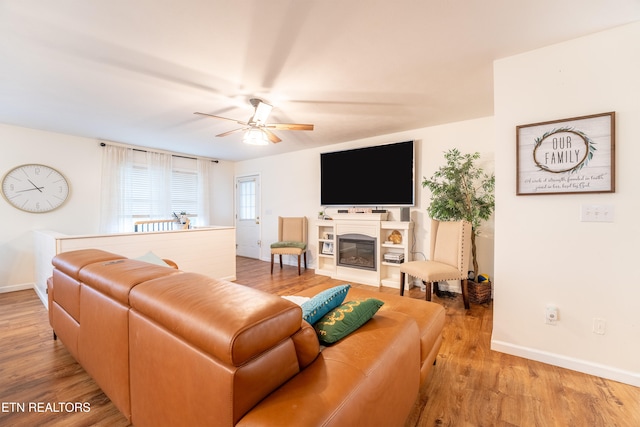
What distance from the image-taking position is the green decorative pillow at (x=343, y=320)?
113 centimetres

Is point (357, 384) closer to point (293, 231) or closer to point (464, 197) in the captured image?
point (464, 197)

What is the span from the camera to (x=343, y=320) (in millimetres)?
1191

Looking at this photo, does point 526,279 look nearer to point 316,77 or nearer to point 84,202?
point 316,77

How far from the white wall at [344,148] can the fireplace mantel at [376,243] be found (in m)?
0.27

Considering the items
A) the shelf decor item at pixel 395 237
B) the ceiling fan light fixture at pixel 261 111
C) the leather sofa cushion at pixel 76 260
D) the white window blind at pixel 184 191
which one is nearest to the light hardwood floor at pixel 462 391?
the leather sofa cushion at pixel 76 260

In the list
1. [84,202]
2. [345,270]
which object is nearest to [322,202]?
[345,270]

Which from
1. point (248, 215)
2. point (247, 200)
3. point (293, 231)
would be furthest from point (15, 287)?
point (293, 231)

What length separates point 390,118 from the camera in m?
3.45

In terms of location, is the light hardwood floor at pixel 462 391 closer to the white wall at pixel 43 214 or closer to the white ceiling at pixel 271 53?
the white wall at pixel 43 214

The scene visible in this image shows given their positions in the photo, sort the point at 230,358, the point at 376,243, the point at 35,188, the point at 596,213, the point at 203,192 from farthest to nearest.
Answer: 1. the point at 203,192
2. the point at 376,243
3. the point at 35,188
4. the point at 596,213
5. the point at 230,358

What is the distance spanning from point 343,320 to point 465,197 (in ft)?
9.02

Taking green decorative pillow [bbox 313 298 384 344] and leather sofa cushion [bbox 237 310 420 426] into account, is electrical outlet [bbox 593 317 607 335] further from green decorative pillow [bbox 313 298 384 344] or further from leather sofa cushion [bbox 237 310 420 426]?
green decorative pillow [bbox 313 298 384 344]

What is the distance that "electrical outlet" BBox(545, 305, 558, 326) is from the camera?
6.41 ft

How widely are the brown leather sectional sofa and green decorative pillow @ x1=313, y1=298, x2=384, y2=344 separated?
0.04 metres
